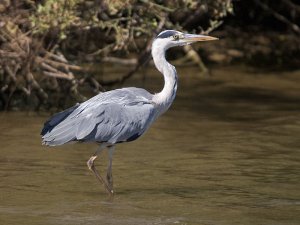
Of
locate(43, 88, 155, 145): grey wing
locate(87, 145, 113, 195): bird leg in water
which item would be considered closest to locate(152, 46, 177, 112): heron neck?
locate(43, 88, 155, 145): grey wing

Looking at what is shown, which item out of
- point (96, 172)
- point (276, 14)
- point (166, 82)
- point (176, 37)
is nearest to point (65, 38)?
point (176, 37)

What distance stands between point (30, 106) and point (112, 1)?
1995 millimetres

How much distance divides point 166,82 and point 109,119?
71cm

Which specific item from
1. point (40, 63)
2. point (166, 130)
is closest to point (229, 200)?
point (166, 130)

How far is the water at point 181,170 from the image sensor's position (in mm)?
6730

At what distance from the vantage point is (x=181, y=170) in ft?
27.1

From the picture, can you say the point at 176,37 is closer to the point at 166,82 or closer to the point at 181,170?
the point at 166,82

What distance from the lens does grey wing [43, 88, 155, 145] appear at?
718 cm

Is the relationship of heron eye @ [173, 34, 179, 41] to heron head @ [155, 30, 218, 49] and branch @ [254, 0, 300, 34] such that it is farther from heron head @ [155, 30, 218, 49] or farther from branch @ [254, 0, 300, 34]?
branch @ [254, 0, 300, 34]

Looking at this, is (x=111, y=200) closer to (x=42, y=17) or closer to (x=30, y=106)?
(x=42, y=17)

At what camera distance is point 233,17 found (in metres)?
15.2

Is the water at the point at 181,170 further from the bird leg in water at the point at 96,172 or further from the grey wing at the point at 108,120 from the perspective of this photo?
the grey wing at the point at 108,120

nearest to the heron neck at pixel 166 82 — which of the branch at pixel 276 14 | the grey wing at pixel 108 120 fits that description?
the grey wing at pixel 108 120

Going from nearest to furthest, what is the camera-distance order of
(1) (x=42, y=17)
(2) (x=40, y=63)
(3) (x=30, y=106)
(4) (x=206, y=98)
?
(1) (x=42, y=17)
(2) (x=40, y=63)
(3) (x=30, y=106)
(4) (x=206, y=98)
